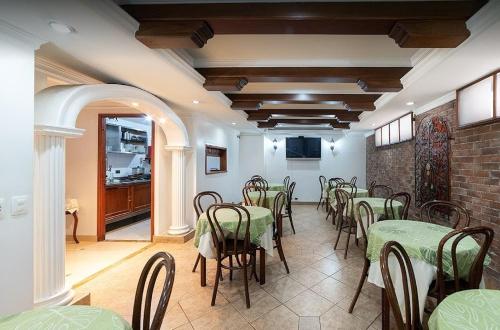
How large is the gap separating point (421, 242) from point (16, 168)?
2.74 m

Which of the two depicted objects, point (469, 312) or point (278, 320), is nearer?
point (469, 312)

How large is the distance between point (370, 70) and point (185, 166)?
3.07m

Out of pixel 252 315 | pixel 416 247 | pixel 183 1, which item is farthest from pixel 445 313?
pixel 183 1

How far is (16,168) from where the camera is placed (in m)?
1.44

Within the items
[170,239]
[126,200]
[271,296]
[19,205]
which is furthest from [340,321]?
[126,200]

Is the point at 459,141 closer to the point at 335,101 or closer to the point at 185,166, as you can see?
the point at 335,101

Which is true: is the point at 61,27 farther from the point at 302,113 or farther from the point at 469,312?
the point at 302,113

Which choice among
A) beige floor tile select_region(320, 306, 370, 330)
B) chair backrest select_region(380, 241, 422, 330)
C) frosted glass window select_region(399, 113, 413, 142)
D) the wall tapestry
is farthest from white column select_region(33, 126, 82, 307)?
frosted glass window select_region(399, 113, 413, 142)

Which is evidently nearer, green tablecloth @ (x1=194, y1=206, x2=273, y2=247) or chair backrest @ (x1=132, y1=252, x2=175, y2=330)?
chair backrest @ (x1=132, y1=252, x2=175, y2=330)

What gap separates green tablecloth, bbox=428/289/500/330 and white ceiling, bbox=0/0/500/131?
1.64 meters

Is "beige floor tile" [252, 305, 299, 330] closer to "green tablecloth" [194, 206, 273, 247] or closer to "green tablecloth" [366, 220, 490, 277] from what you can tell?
"green tablecloth" [194, 206, 273, 247]

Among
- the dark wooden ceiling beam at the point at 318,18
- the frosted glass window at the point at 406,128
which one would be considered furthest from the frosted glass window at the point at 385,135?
the dark wooden ceiling beam at the point at 318,18

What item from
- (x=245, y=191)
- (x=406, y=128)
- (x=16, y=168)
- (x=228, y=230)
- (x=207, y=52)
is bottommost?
(x=228, y=230)

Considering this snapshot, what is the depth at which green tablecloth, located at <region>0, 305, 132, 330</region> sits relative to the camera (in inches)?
35.0
